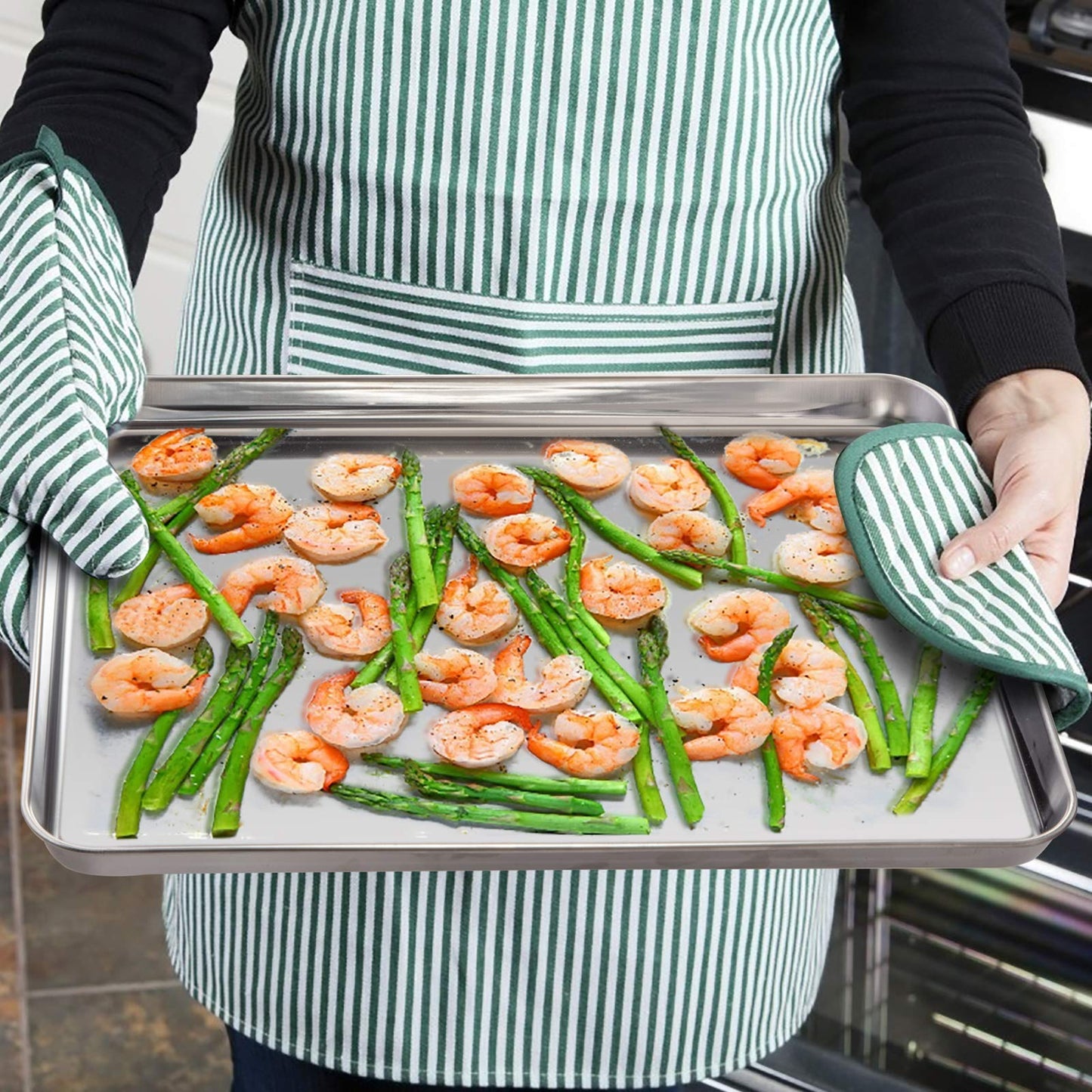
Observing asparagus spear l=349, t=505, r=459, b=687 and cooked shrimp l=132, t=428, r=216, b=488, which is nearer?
asparagus spear l=349, t=505, r=459, b=687

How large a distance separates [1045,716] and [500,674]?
0.37 meters

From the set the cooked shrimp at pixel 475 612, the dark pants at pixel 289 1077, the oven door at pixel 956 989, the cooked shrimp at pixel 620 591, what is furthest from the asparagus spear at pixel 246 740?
the oven door at pixel 956 989

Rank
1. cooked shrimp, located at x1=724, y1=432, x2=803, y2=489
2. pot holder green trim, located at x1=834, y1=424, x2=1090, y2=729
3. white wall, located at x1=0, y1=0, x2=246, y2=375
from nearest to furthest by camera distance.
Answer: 1. pot holder green trim, located at x1=834, y1=424, x2=1090, y2=729
2. cooked shrimp, located at x1=724, y1=432, x2=803, y2=489
3. white wall, located at x1=0, y1=0, x2=246, y2=375

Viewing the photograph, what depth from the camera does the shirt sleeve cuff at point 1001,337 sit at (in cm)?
116

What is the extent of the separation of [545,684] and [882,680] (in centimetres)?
24

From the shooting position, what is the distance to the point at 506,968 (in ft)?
4.14

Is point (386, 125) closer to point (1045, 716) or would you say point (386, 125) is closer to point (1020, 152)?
point (1020, 152)

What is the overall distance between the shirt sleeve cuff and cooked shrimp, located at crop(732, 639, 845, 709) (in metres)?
0.24

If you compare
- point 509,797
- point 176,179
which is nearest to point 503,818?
point 509,797

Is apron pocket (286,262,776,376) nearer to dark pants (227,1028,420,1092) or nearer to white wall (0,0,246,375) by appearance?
dark pants (227,1028,420,1092)

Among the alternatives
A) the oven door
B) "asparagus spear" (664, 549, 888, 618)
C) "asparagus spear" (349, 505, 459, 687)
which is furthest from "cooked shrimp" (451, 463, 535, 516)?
the oven door

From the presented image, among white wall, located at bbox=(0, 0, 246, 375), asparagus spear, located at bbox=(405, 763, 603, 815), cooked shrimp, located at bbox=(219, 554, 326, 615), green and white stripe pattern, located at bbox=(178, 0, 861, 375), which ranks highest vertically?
white wall, located at bbox=(0, 0, 246, 375)

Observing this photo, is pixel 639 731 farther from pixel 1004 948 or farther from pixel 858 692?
pixel 1004 948

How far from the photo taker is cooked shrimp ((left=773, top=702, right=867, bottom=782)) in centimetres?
102
